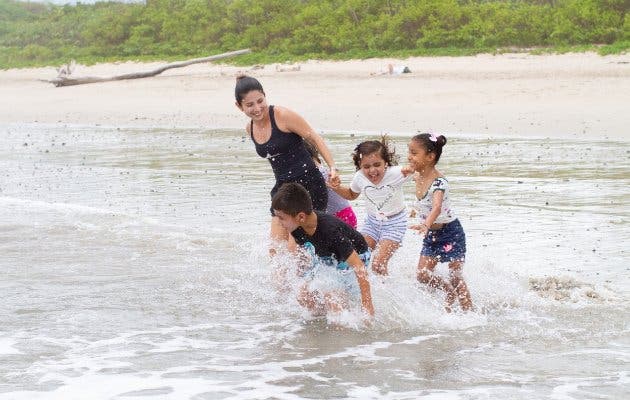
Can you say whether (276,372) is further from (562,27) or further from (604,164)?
(562,27)

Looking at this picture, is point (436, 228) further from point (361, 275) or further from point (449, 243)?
point (361, 275)

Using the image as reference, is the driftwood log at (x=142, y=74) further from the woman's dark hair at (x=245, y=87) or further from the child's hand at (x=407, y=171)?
the child's hand at (x=407, y=171)

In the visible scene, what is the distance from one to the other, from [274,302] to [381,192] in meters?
1.14

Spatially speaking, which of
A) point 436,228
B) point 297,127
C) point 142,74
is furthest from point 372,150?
point 142,74

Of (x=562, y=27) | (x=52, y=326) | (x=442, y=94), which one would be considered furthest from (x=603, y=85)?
(x=52, y=326)

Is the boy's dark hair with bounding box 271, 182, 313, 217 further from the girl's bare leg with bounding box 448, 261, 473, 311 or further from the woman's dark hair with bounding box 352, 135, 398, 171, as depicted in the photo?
the girl's bare leg with bounding box 448, 261, 473, 311

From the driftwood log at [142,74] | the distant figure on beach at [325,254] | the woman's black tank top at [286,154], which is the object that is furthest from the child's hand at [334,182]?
the driftwood log at [142,74]

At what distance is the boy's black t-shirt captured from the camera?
20.9 feet

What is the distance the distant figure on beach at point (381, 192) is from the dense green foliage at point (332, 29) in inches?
663

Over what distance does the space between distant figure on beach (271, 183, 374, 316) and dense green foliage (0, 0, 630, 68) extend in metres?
17.5

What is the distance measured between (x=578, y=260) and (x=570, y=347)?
215 centimetres

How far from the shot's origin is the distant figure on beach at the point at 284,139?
22.8ft

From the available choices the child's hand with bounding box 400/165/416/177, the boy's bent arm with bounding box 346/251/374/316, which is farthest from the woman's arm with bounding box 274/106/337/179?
the boy's bent arm with bounding box 346/251/374/316

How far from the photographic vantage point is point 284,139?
7.01 metres
